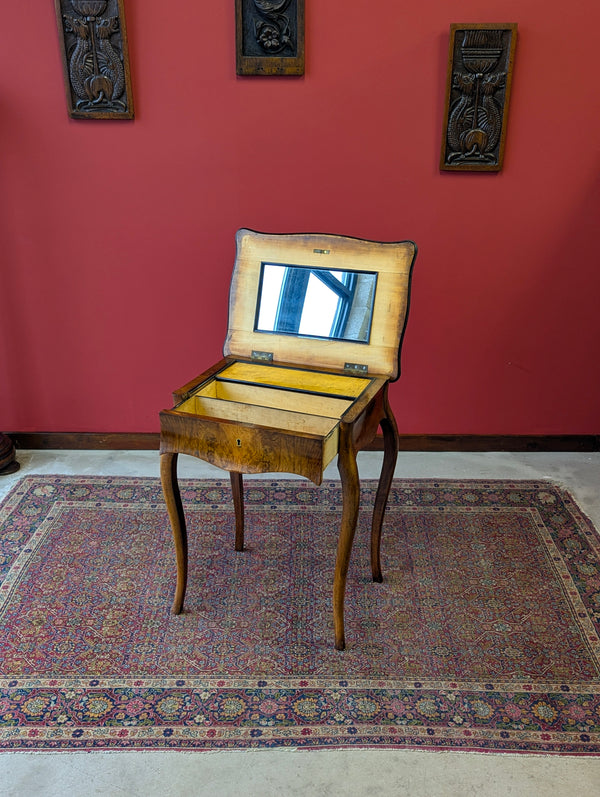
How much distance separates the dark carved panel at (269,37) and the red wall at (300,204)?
48 millimetres

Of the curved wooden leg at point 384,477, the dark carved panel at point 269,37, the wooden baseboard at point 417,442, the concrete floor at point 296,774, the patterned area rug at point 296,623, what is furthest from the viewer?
the wooden baseboard at point 417,442

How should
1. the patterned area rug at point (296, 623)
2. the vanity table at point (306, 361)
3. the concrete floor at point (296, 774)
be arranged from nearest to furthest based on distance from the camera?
the concrete floor at point (296, 774) < the patterned area rug at point (296, 623) < the vanity table at point (306, 361)

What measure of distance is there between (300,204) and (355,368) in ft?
3.83

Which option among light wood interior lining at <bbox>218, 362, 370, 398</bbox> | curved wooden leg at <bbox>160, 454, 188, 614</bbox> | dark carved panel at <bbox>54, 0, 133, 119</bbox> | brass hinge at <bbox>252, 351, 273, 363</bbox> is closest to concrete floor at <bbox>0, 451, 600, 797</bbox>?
curved wooden leg at <bbox>160, 454, 188, 614</bbox>

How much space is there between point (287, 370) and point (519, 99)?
163cm

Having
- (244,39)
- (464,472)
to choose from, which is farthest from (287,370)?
(244,39)

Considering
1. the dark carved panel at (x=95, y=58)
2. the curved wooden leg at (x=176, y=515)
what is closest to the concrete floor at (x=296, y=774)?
the curved wooden leg at (x=176, y=515)

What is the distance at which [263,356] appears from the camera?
247cm

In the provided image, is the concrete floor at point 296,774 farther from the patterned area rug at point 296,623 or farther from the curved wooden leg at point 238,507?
the curved wooden leg at point 238,507

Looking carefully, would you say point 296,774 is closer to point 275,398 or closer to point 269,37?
point 275,398

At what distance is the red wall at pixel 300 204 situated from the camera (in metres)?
2.98

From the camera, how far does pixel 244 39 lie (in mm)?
2955

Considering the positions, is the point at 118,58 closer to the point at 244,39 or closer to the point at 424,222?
the point at 244,39

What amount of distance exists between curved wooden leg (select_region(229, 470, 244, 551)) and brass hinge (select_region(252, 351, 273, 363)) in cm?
47
